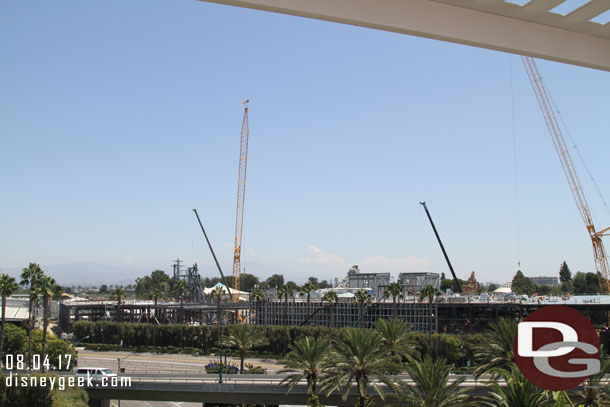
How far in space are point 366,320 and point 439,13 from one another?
4274 inches

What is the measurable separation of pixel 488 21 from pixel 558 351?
527cm

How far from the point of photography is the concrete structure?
666cm

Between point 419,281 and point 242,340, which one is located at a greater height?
point 419,281

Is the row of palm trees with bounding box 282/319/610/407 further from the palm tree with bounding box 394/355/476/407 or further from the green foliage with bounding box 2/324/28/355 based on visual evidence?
the green foliage with bounding box 2/324/28/355

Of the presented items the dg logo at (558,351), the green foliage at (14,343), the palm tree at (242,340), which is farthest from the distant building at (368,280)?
the dg logo at (558,351)

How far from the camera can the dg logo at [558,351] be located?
26.1 ft

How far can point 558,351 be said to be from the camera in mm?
8297

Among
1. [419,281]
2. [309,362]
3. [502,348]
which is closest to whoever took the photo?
[502,348]

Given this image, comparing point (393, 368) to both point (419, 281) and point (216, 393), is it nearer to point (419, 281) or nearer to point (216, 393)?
point (216, 393)

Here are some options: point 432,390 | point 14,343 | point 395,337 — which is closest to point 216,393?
point 395,337

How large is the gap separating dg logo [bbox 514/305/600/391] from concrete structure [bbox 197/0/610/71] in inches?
159

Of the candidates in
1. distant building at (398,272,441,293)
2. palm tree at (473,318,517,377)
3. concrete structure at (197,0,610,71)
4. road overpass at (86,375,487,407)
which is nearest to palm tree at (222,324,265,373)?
road overpass at (86,375,487,407)

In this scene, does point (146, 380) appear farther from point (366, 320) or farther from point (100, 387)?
point (366, 320)

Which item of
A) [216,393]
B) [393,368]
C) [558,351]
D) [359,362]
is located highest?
[558,351]
